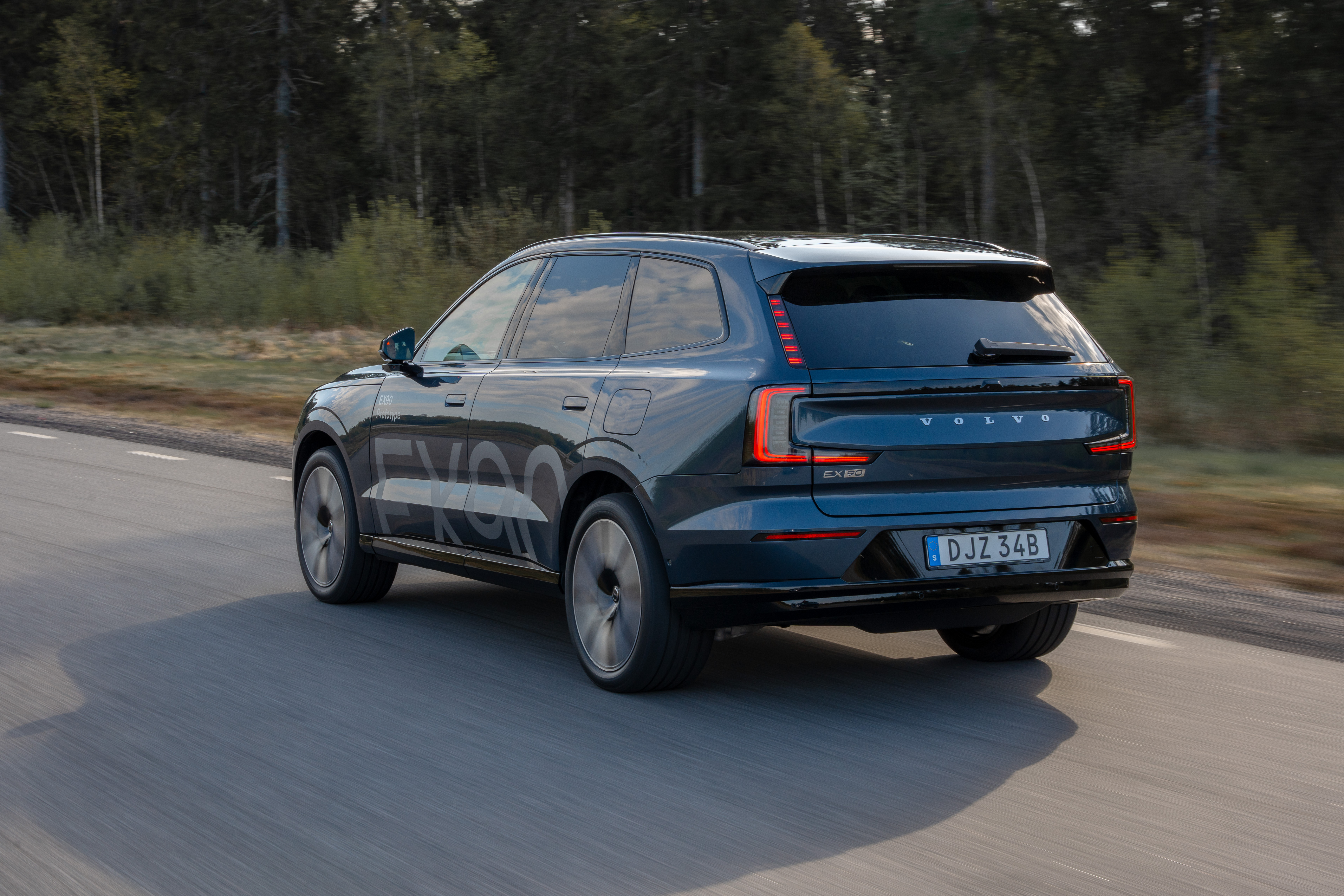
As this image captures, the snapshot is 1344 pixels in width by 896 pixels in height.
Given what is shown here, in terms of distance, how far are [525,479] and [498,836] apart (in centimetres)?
229

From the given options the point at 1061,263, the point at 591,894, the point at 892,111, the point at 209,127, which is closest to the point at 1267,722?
the point at 591,894

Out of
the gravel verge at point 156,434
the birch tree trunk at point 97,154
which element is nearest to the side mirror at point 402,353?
the gravel verge at point 156,434

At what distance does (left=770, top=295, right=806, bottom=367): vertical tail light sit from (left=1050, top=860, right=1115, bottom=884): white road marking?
6.18 feet

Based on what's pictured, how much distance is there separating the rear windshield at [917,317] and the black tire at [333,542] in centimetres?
311

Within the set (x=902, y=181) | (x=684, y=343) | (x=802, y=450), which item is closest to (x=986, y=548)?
(x=802, y=450)

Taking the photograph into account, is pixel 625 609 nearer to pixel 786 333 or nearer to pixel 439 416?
pixel 786 333

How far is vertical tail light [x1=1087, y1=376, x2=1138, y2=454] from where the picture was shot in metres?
5.41

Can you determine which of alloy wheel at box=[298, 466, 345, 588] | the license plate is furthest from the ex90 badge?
alloy wheel at box=[298, 466, 345, 588]

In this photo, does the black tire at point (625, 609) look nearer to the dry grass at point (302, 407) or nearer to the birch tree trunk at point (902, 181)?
the dry grass at point (302, 407)

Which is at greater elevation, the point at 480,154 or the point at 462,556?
the point at 480,154

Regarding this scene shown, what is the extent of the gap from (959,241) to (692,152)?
45.9m

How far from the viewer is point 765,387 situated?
4977 mm

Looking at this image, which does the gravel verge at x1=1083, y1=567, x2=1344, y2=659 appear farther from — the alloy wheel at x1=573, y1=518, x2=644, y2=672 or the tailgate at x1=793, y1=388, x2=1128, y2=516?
the alloy wheel at x1=573, y1=518, x2=644, y2=672

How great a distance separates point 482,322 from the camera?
6793 millimetres
